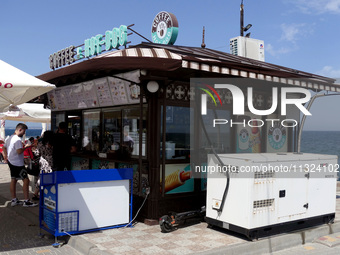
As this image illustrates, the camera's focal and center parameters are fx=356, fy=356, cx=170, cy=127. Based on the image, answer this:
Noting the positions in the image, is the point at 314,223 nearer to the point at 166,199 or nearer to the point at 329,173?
the point at 329,173

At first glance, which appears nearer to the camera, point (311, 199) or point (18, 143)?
point (311, 199)

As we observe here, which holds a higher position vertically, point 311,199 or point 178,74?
point 178,74

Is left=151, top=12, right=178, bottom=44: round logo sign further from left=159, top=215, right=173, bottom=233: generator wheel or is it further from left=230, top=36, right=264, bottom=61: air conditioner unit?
left=159, top=215, right=173, bottom=233: generator wheel

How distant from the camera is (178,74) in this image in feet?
23.3

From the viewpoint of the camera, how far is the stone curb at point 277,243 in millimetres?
5437

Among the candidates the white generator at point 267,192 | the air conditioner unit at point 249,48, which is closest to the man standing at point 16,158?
the white generator at point 267,192

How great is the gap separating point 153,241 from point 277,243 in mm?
2081

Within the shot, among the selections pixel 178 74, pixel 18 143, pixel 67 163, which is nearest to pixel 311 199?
pixel 178 74

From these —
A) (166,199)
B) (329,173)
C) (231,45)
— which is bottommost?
(166,199)

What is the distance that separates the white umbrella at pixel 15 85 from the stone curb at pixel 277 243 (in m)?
3.48

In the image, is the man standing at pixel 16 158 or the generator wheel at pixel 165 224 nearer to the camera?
the generator wheel at pixel 165 224

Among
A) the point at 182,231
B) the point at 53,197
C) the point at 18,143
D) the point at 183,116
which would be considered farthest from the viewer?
the point at 18,143

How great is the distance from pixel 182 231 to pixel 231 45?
423 inches

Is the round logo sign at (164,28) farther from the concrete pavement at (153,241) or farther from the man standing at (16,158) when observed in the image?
the concrete pavement at (153,241)
